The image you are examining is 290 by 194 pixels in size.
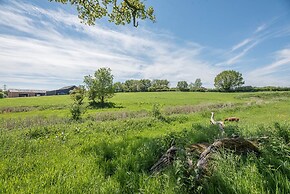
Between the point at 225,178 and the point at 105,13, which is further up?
the point at 105,13

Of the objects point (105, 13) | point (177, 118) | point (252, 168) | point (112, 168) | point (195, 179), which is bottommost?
point (177, 118)

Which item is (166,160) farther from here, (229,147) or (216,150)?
(229,147)

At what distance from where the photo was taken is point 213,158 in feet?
10.3

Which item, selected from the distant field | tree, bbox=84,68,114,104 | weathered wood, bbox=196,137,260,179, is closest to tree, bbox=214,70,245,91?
the distant field

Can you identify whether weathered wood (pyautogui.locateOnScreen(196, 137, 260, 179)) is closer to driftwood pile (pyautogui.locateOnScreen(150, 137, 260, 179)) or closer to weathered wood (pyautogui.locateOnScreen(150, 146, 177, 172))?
driftwood pile (pyautogui.locateOnScreen(150, 137, 260, 179))

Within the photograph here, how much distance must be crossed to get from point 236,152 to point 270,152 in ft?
2.02

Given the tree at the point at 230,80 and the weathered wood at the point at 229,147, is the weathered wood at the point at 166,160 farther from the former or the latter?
the tree at the point at 230,80

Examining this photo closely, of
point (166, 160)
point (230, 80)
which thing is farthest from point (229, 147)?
point (230, 80)

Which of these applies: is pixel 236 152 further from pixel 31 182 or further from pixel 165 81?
pixel 165 81

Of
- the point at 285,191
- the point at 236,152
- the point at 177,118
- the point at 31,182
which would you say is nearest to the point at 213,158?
the point at 236,152

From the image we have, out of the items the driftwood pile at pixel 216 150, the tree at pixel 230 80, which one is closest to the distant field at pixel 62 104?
the driftwood pile at pixel 216 150

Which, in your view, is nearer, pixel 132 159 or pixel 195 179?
pixel 195 179

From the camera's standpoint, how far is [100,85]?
43031 mm

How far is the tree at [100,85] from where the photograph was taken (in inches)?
1687
